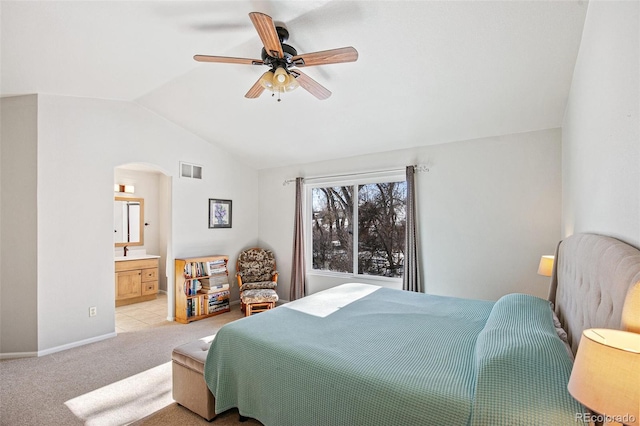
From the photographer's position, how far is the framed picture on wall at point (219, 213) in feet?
16.0

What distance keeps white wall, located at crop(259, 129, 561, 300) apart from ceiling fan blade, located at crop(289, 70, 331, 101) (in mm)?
1836

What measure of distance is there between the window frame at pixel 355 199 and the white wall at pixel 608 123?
7.08 feet

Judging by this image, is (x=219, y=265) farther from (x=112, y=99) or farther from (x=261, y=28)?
(x=261, y=28)

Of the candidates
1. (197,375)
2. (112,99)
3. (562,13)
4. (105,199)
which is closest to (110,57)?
(112,99)

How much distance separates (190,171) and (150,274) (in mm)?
2209

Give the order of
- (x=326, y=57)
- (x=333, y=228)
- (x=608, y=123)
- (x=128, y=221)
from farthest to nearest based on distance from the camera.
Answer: (x=128, y=221) → (x=333, y=228) → (x=326, y=57) → (x=608, y=123)

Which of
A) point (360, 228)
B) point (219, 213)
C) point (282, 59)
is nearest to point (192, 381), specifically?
point (282, 59)

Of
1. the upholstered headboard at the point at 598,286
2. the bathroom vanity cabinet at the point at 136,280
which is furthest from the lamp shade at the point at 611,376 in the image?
the bathroom vanity cabinet at the point at 136,280

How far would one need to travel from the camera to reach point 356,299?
287 cm

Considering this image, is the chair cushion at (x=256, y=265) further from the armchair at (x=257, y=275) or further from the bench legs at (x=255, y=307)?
the bench legs at (x=255, y=307)

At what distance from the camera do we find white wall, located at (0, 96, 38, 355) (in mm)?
3193

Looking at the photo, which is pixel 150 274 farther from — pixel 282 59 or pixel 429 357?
pixel 429 357

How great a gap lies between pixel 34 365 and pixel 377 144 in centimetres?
447

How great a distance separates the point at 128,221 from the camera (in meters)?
5.68
